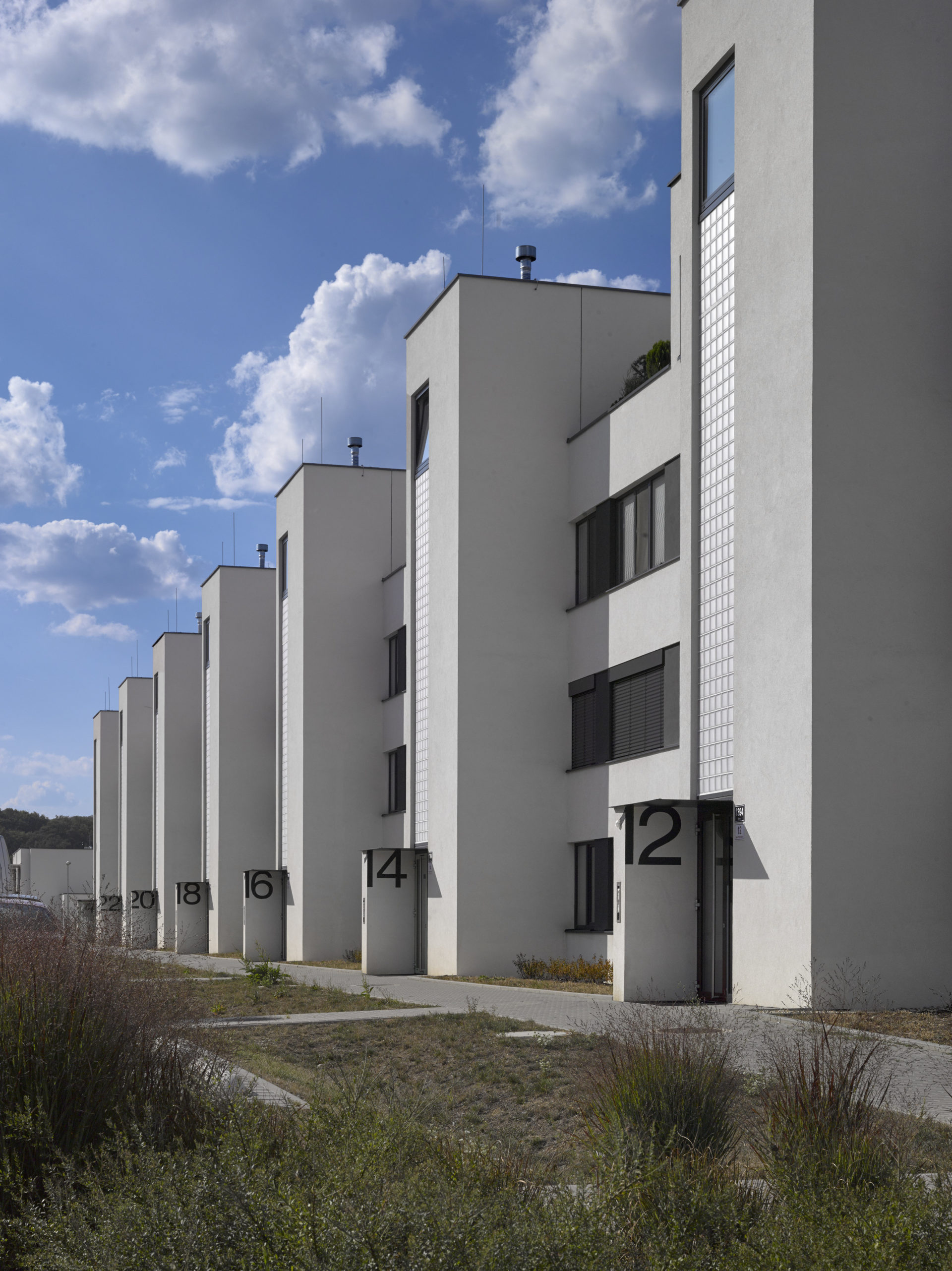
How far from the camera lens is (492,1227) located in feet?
14.4

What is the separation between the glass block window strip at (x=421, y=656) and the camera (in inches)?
1093

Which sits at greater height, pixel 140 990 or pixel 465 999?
pixel 140 990

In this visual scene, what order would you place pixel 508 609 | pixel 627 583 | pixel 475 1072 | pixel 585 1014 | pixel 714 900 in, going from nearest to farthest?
pixel 475 1072, pixel 585 1014, pixel 714 900, pixel 627 583, pixel 508 609

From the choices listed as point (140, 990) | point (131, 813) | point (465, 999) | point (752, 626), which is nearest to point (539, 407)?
point (752, 626)

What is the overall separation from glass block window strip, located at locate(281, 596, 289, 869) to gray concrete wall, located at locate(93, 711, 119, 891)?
35467mm

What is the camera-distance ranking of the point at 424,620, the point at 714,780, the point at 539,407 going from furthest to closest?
the point at 424,620, the point at 539,407, the point at 714,780

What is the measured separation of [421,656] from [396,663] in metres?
7.43

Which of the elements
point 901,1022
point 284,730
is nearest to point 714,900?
point 901,1022

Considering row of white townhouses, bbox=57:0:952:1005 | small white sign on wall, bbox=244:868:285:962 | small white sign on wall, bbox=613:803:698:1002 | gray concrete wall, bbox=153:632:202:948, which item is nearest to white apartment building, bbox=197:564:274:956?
small white sign on wall, bbox=244:868:285:962

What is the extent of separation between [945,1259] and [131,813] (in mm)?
63445

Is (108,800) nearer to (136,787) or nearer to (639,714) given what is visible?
(136,787)

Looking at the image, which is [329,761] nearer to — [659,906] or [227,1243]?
[659,906]

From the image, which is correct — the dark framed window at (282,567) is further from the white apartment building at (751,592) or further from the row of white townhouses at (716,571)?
the white apartment building at (751,592)

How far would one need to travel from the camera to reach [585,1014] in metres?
16.1
